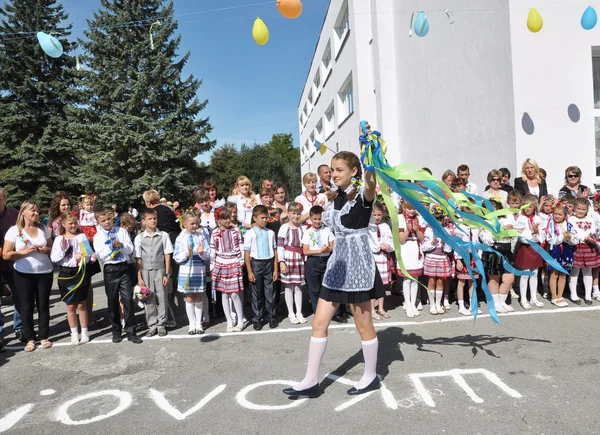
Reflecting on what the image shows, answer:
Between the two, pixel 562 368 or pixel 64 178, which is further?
pixel 64 178

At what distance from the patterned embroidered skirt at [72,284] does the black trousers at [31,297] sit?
0.23 m

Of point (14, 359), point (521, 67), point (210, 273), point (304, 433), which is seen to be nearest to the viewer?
point (304, 433)

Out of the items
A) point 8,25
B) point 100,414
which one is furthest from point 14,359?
point 8,25

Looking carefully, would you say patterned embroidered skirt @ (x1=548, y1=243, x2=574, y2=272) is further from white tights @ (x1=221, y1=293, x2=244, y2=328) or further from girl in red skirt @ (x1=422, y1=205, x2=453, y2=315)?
white tights @ (x1=221, y1=293, x2=244, y2=328)

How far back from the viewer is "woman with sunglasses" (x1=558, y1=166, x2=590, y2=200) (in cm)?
717

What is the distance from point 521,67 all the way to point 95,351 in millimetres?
8544

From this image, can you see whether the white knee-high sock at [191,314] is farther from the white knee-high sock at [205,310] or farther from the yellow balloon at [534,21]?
the yellow balloon at [534,21]

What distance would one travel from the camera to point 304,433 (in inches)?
122

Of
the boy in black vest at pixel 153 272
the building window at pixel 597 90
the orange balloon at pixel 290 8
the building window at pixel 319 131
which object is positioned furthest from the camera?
the building window at pixel 319 131

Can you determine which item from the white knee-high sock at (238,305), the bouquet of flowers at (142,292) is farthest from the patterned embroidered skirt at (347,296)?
the bouquet of flowers at (142,292)

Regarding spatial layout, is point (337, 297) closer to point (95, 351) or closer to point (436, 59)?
point (95, 351)

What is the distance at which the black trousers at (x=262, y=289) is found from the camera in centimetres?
586

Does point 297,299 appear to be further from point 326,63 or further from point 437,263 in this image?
point 326,63

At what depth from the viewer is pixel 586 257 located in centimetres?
640
